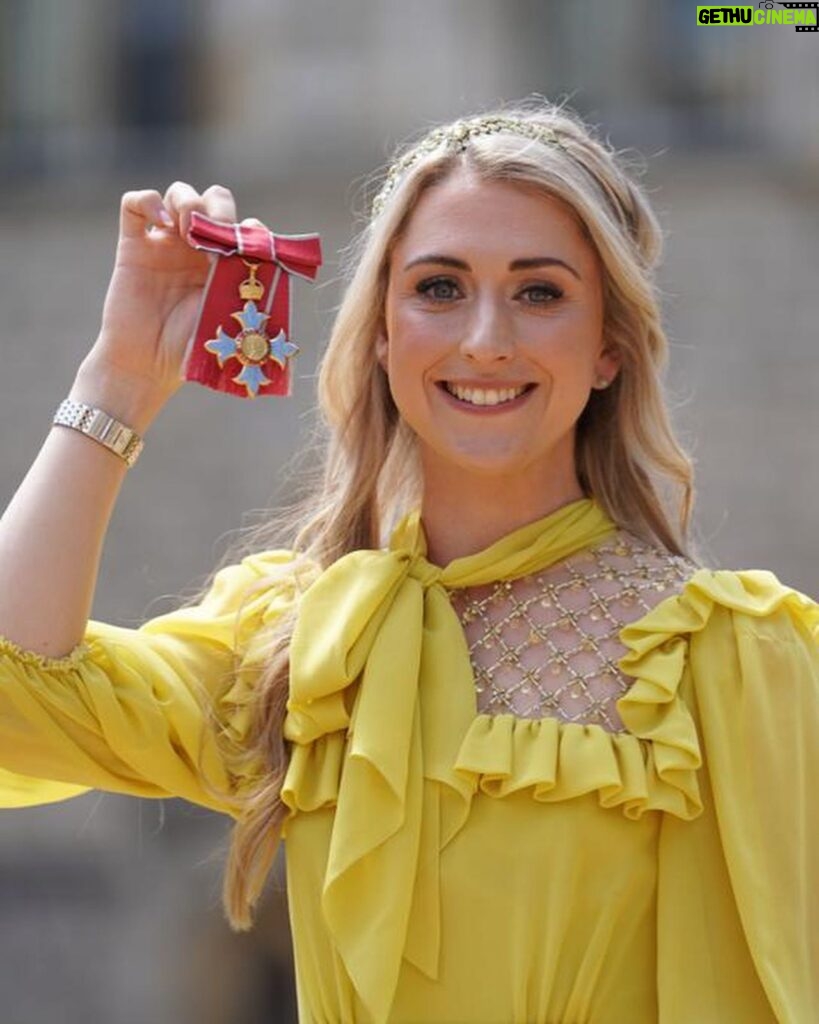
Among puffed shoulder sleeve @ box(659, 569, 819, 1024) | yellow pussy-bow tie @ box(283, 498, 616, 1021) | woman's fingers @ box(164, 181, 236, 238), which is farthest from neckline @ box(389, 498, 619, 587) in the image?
woman's fingers @ box(164, 181, 236, 238)

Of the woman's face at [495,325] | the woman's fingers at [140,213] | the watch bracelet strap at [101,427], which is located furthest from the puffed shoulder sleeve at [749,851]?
the woman's fingers at [140,213]

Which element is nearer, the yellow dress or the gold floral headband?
the yellow dress

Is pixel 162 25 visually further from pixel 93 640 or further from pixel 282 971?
pixel 93 640

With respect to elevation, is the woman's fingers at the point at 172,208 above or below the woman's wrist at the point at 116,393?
above

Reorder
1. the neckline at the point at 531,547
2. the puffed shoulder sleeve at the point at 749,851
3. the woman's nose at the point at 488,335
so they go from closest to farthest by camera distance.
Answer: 1. the puffed shoulder sleeve at the point at 749,851
2. the woman's nose at the point at 488,335
3. the neckline at the point at 531,547

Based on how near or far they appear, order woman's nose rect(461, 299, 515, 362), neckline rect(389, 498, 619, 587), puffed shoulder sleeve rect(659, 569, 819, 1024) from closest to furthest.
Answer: puffed shoulder sleeve rect(659, 569, 819, 1024)
woman's nose rect(461, 299, 515, 362)
neckline rect(389, 498, 619, 587)

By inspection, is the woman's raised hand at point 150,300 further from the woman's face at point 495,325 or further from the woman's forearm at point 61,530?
the woman's face at point 495,325

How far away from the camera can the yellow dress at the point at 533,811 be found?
12.4 ft

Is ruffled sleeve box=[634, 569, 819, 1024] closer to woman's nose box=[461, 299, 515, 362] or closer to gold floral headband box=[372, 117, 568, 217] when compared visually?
woman's nose box=[461, 299, 515, 362]

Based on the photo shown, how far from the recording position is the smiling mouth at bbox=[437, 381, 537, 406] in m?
3.96

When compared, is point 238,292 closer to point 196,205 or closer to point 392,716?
point 196,205

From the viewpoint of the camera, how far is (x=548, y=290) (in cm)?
398

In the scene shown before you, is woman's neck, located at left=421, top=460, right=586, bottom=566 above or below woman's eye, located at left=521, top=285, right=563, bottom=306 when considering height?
below

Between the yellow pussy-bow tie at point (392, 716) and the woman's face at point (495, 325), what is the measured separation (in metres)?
0.15
